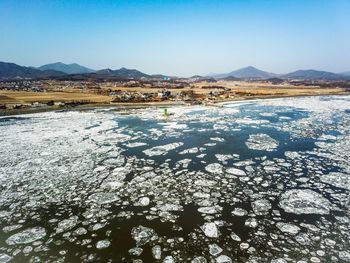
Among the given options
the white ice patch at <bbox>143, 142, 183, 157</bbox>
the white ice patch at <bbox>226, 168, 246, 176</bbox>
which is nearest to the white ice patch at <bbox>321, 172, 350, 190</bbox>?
the white ice patch at <bbox>226, 168, 246, 176</bbox>

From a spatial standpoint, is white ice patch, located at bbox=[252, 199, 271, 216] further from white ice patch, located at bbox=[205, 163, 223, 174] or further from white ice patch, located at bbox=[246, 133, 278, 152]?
white ice patch, located at bbox=[246, 133, 278, 152]

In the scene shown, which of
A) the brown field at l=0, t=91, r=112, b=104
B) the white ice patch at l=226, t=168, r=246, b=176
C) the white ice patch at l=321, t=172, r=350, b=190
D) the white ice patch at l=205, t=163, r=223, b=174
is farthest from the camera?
the brown field at l=0, t=91, r=112, b=104

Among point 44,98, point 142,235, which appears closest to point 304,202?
point 142,235

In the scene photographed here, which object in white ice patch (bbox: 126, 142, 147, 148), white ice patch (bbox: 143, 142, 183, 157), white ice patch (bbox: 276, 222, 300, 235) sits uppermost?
white ice patch (bbox: 276, 222, 300, 235)

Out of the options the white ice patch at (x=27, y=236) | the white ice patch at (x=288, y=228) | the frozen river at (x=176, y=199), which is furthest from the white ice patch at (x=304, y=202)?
the white ice patch at (x=27, y=236)

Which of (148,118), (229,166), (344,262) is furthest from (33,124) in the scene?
(344,262)

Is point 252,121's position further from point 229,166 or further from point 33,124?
point 33,124
